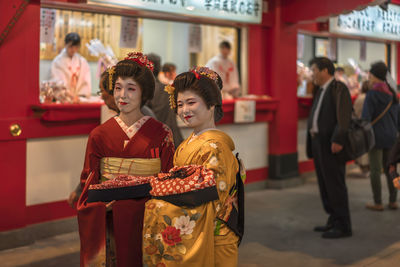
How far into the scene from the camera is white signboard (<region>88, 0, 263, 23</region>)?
199 inches

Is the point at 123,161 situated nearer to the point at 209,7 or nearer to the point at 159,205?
the point at 159,205

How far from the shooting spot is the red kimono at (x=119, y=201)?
2.59 m

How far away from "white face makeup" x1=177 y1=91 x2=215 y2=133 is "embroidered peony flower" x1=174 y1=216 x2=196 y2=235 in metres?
0.46

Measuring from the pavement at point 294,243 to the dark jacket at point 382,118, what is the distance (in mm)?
814

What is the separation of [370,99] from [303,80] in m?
2.53

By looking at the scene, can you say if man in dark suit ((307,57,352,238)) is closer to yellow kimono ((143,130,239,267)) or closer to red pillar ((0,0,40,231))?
yellow kimono ((143,130,239,267))

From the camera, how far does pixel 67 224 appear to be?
494 centimetres

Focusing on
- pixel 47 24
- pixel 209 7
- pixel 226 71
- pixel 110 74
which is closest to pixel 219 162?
pixel 110 74

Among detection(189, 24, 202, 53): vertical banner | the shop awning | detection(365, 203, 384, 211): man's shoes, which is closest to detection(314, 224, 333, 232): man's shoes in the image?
detection(365, 203, 384, 211): man's shoes

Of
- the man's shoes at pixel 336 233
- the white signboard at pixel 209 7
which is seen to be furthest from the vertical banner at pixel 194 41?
the man's shoes at pixel 336 233

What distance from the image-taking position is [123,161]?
2.67 metres

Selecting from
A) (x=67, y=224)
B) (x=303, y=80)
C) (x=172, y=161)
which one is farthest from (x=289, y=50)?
(x=172, y=161)

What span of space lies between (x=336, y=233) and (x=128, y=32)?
3263 mm

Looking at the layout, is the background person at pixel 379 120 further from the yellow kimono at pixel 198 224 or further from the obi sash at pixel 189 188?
the obi sash at pixel 189 188
